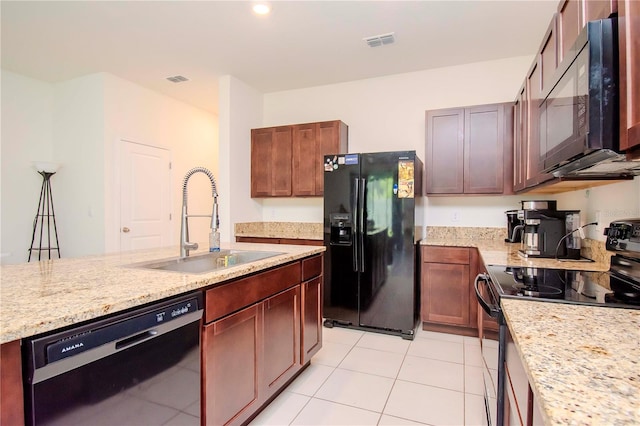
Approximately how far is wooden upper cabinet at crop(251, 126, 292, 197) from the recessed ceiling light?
1501 mm

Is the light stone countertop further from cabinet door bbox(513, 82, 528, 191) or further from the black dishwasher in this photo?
the black dishwasher

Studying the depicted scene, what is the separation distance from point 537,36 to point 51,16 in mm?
4165

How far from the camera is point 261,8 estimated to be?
2.60 m

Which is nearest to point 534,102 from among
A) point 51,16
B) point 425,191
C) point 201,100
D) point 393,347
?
point 425,191

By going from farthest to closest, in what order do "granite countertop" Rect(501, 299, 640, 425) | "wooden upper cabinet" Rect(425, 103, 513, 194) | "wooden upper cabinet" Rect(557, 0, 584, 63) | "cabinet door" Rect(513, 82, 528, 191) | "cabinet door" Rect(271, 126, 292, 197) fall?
1. "cabinet door" Rect(271, 126, 292, 197)
2. "wooden upper cabinet" Rect(425, 103, 513, 194)
3. "cabinet door" Rect(513, 82, 528, 191)
4. "wooden upper cabinet" Rect(557, 0, 584, 63)
5. "granite countertop" Rect(501, 299, 640, 425)

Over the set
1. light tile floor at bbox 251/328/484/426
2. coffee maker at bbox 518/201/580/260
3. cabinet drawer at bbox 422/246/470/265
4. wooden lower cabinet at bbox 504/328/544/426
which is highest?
coffee maker at bbox 518/201/580/260

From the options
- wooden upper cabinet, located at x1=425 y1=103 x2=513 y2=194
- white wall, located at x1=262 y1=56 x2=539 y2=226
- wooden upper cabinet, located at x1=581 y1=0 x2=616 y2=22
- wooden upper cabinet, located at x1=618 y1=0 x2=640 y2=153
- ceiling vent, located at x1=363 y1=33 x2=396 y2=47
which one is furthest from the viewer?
white wall, located at x1=262 y1=56 x2=539 y2=226

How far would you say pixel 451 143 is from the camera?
3.30 meters

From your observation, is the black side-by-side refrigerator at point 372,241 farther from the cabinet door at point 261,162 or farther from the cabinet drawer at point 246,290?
the cabinet drawer at point 246,290

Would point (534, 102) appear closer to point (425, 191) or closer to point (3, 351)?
point (425, 191)

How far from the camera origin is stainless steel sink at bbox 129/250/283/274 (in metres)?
1.83

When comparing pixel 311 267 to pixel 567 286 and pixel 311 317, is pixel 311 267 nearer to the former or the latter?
pixel 311 317

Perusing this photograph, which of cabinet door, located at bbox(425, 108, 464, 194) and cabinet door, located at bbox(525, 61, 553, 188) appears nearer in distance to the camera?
cabinet door, located at bbox(525, 61, 553, 188)

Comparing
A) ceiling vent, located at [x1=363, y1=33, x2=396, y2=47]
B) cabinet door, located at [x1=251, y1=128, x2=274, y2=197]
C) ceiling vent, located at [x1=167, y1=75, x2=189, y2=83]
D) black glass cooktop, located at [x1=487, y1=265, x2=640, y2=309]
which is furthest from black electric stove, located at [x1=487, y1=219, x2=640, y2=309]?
ceiling vent, located at [x1=167, y1=75, x2=189, y2=83]
